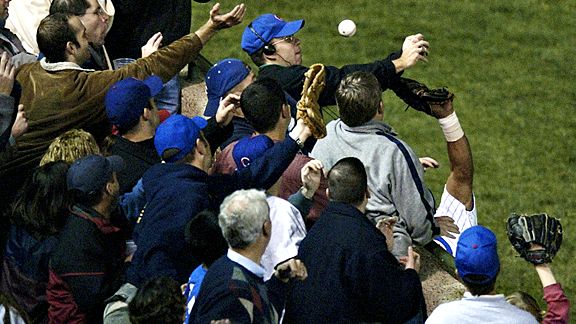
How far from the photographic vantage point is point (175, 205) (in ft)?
25.3

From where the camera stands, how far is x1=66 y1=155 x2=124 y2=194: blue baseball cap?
25.5ft

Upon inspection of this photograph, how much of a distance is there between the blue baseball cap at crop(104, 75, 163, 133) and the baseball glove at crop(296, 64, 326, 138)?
2.86ft

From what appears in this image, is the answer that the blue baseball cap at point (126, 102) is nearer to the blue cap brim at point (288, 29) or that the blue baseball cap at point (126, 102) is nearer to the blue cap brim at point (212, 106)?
the blue cap brim at point (212, 106)

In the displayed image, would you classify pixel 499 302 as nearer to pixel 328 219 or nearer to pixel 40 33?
pixel 328 219

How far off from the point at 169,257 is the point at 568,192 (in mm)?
6881

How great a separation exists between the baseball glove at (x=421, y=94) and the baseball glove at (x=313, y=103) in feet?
2.21

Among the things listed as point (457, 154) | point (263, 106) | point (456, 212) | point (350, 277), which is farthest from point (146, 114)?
point (456, 212)

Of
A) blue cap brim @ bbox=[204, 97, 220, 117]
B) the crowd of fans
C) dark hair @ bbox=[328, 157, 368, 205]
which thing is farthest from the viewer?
blue cap brim @ bbox=[204, 97, 220, 117]

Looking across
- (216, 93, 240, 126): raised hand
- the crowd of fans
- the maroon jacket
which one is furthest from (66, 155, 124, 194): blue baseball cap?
(216, 93, 240, 126): raised hand

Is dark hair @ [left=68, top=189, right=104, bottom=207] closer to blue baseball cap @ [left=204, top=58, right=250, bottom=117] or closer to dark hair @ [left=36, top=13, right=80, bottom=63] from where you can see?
dark hair @ [left=36, top=13, right=80, bottom=63]

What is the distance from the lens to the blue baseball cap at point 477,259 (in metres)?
7.19

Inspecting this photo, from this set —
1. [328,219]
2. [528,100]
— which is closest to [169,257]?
[328,219]

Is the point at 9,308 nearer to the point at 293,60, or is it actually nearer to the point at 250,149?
the point at 250,149

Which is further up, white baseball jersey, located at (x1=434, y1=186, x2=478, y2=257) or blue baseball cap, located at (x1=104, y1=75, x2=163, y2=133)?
blue baseball cap, located at (x1=104, y1=75, x2=163, y2=133)
